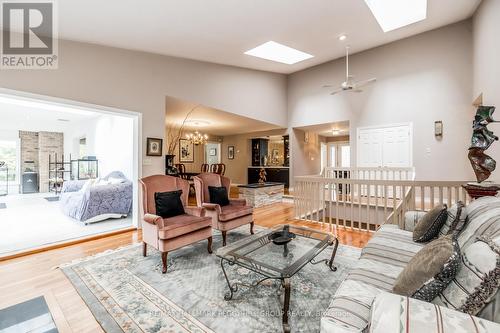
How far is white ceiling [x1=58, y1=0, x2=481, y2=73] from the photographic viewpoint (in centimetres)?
280

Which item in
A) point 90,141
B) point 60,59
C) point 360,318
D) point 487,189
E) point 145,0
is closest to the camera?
point 360,318

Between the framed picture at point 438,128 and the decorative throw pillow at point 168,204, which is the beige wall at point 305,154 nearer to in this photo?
the framed picture at point 438,128

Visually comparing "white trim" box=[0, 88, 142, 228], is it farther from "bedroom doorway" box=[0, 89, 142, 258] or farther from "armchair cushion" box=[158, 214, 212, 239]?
"armchair cushion" box=[158, 214, 212, 239]

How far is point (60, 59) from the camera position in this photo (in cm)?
325

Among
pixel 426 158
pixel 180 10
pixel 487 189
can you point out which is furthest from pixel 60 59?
pixel 426 158

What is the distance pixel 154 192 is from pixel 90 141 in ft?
20.2

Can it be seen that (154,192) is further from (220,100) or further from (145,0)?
(220,100)

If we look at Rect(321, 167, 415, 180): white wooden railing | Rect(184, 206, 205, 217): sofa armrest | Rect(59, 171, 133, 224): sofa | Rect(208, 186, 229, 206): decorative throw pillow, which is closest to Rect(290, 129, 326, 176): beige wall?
Rect(321, 167, 415, 180): white wooden railing

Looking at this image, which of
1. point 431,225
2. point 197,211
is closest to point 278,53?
point 197,211

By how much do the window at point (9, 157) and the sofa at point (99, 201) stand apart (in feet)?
18.3

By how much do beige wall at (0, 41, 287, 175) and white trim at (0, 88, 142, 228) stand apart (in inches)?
2.5

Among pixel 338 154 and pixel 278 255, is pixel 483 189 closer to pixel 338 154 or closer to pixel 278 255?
pixel 278 255

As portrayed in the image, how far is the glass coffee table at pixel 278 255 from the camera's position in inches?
68.0

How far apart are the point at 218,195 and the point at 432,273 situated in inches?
115
